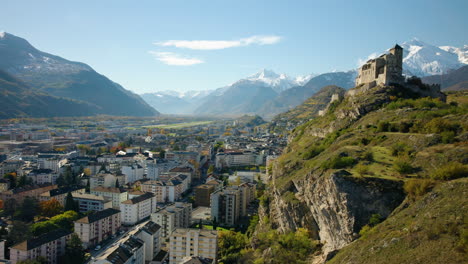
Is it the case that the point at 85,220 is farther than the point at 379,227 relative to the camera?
Yes

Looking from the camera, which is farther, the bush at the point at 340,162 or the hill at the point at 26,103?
the hill at the point at 26,103

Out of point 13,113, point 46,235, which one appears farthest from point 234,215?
point 13,113

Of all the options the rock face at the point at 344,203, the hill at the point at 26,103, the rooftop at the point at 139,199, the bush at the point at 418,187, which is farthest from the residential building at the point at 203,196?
the hill at the point at 26,103

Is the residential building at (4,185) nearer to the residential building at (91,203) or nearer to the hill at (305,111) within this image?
the residential building at (91,203)

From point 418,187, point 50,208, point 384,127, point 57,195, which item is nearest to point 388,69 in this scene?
point 384,127

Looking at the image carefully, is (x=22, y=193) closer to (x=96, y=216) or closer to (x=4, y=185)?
(x=4, y=185)

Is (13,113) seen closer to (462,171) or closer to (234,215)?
(234,215)

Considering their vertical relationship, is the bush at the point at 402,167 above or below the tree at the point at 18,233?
above

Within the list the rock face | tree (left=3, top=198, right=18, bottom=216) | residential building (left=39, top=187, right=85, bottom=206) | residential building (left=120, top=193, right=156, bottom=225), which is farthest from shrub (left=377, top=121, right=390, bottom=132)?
tree (left=3, top=198, right=18, bottom=216)
